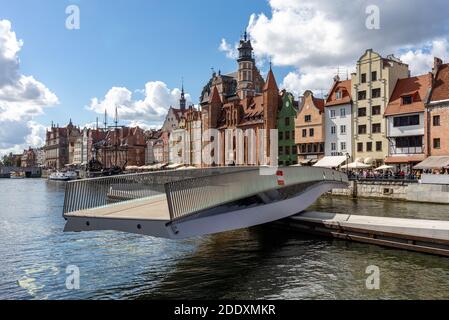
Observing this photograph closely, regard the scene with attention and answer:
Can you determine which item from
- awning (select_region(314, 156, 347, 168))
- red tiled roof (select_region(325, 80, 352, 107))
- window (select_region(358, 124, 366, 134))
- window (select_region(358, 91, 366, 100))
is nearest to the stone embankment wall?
awning (select_region(314, 156, 347, 168))

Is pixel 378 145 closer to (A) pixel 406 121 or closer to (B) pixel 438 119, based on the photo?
(A) pixel 406 121

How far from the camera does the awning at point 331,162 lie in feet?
200

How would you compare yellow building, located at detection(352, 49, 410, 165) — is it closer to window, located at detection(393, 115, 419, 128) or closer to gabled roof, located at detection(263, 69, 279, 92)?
window, located at detection(393, 115, 419, 128)

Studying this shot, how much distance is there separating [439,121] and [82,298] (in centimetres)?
5023

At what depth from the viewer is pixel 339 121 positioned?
6681cm

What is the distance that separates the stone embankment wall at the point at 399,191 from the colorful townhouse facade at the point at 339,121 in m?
11.6

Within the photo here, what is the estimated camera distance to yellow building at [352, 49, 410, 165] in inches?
2387

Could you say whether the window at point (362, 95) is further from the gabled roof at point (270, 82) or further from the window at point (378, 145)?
the gabled roof at point (270, 82)

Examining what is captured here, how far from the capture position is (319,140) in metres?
68.7
